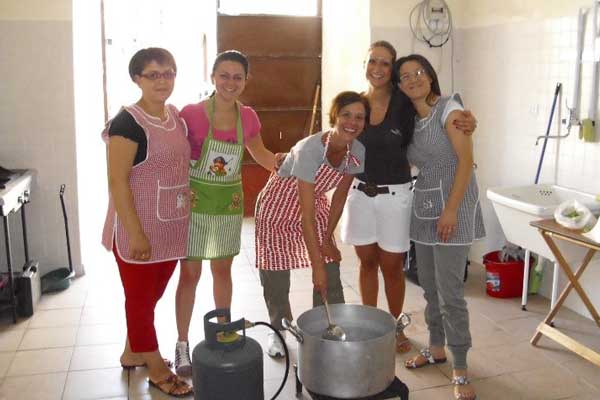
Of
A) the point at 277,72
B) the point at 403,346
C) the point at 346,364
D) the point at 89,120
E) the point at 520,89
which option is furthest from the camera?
the point at 277,72

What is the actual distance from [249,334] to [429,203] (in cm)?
116

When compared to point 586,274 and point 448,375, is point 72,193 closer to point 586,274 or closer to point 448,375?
point 448,375

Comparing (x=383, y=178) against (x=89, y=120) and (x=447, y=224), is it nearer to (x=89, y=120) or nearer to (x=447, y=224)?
(x=447, y=224)

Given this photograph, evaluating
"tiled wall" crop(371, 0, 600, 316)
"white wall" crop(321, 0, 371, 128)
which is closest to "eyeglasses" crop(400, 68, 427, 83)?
"tiled wall" crop(371, 0, 600, 316)

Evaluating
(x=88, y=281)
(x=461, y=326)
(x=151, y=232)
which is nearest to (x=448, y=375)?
(x=461, y=326)

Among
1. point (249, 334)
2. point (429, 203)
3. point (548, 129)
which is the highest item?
point (548, 129)

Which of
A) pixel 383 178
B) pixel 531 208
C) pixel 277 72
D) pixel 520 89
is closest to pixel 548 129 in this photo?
pixel 520 89

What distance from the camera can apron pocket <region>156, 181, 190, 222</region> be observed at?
2.14 m

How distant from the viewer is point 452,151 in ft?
6.98

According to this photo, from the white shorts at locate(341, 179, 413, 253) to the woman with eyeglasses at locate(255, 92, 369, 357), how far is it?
102 millimetres

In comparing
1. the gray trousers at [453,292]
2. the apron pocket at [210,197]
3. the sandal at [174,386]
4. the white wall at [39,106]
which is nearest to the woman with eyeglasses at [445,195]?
the gray trousers at [453,292]

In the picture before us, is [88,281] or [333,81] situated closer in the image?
[88,281]

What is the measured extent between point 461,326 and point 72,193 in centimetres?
247

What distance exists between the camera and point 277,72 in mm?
5414
